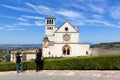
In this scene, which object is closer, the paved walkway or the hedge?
the paved walkway

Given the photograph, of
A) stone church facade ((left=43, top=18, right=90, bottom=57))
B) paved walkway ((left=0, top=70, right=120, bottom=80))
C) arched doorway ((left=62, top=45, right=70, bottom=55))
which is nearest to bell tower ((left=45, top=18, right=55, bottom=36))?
stone church facade ((left=43, top=18, right=90, bottom=57))

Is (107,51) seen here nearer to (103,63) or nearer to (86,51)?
(86,51)

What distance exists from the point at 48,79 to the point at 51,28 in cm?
5428

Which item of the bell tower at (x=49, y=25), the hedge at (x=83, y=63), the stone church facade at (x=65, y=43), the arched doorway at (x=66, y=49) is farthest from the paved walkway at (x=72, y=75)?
the bell tower at (x=49, y=25)

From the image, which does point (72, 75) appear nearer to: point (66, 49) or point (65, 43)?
point (66, 49)

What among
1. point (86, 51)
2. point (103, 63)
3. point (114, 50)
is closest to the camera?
point (103, 63)

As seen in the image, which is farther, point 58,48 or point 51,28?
point 51,28

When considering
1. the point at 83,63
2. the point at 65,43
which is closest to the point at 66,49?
the point at 65,43

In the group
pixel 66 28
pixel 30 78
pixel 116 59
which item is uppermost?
pixel 66 28

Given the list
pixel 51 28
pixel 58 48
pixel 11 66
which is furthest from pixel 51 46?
pixel 11 66

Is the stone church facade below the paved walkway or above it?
above

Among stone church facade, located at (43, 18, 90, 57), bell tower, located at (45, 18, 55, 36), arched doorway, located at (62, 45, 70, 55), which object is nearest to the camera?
stone church facade, located at (43, 18, 90, 57)

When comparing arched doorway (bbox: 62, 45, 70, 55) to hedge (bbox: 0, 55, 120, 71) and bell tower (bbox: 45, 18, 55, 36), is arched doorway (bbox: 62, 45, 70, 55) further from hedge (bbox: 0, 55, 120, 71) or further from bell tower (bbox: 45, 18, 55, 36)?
hedge (bbox: 0, 55, 120, 71)

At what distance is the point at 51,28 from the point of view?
73.0 meters
